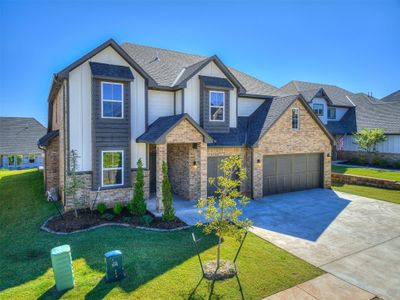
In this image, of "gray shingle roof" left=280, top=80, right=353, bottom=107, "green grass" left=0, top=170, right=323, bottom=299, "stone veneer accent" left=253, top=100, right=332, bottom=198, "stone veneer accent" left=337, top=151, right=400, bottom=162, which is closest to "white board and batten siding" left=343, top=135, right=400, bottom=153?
"stone veneer accent" left=337, top=151, right=400, bottom=162

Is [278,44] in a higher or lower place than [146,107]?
higher

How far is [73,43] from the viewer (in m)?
15.4

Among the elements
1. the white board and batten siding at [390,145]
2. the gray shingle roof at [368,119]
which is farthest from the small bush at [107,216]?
the white board and batten siding at [390,145]

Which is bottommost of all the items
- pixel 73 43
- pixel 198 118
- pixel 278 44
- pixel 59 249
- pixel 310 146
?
pixel 59 249

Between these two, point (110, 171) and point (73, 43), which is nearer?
point (110, 171)

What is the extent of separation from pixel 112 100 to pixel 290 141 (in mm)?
11144

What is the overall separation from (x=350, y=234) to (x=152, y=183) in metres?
11.1

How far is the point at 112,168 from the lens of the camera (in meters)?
13.4

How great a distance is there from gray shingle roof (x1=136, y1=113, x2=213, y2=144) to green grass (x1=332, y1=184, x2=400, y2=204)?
11.1m

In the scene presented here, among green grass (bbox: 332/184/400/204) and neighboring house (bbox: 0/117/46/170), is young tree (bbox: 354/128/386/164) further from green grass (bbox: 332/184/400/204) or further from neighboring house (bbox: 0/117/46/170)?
neighboring house (bbox: 0/117/46/170)

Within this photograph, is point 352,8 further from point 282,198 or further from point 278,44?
point 282,198

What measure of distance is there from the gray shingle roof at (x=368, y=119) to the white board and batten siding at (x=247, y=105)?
17684 mm

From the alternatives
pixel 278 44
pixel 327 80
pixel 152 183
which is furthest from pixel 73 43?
pixel 327 80

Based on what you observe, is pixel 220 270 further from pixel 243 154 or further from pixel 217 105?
pixel 217 105
